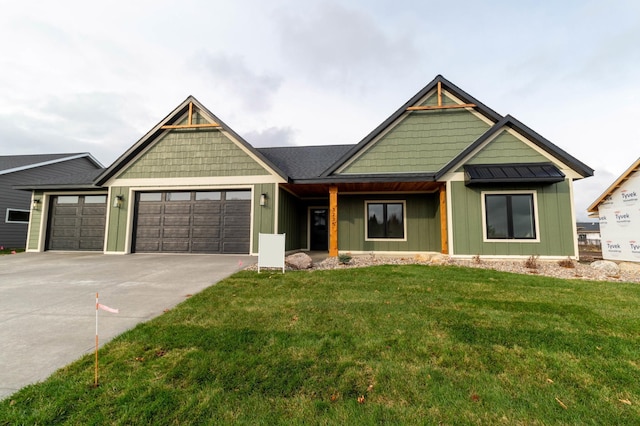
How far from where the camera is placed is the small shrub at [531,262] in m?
7.89

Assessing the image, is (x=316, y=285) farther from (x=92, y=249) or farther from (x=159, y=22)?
(x=92, y=249)

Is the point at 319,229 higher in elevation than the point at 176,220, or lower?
lower

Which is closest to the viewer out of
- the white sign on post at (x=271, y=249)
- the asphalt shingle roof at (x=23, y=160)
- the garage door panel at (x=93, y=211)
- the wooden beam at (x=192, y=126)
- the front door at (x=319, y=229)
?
the white sign on post at (x=271, y=249)

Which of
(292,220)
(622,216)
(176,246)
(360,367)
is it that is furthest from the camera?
(292,220)

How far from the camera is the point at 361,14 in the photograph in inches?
352

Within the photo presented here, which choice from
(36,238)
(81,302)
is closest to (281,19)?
(81,302)

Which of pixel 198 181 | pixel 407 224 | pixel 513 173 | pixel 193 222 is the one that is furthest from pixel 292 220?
pixel 513 173

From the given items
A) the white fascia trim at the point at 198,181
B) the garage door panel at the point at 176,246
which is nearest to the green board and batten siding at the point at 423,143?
the white fascia trim at the point at 198,181

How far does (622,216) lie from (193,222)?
17.1m

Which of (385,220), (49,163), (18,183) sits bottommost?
(385,220)

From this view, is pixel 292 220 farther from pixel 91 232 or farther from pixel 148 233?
pixel 91 232

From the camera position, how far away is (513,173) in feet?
28.4

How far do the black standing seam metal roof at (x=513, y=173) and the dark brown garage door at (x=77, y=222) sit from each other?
14966 millimetres

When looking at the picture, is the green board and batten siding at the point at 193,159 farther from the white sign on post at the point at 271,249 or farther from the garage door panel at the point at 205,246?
the white sign on post at the point at 271,249
